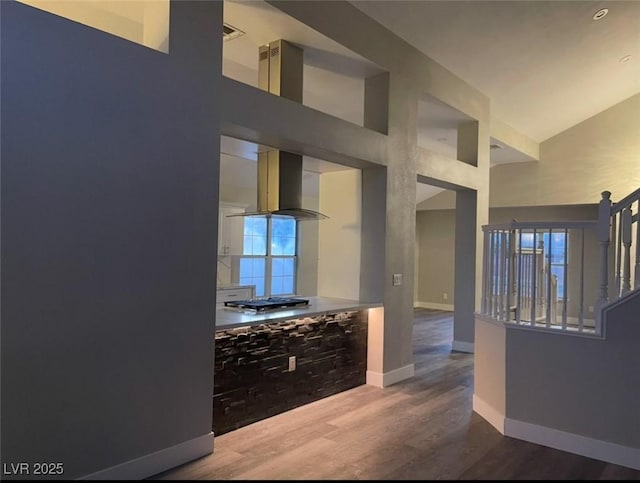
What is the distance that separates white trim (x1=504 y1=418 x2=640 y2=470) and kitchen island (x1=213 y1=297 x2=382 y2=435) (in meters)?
1.52

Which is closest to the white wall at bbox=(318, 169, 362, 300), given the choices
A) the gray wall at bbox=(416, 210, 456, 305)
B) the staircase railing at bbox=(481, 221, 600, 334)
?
the staircase railing at bbox=(481, 221, 600, 334)

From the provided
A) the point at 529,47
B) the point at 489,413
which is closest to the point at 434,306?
the point at 529,47

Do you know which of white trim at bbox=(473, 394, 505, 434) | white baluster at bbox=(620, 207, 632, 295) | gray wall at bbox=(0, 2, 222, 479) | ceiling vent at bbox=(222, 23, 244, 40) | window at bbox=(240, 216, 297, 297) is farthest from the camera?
window at bbox=(240, 216, 297, 297)

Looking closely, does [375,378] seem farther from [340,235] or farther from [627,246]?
[627,246]

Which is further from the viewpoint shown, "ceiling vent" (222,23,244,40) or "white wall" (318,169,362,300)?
"white wall" (318,169,362,300)

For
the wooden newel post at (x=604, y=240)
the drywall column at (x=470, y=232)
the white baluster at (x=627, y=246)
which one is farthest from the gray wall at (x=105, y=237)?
the drywall column at (x=470, y=232)

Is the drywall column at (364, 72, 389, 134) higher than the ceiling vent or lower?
lower

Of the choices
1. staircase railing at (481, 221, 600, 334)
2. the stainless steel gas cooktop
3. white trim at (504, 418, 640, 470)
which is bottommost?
white trim at (504, 418, 640, 470)

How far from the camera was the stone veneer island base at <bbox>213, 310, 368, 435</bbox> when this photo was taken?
3.33 metres

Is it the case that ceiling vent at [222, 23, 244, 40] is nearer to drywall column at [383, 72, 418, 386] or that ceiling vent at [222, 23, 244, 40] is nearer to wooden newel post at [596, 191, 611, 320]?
drywall column at [383, 72, 418, 386]

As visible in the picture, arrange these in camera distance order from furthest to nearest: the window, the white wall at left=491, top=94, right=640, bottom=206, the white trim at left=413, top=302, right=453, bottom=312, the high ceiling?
1. the white trim at left=413, top=302, right=453, bottom=312
2. the white wall at left=491, top=94, right=640, bottom=206
3. the window
4. the high ceiling

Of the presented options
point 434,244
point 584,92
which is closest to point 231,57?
point 584,92

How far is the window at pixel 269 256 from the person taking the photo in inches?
290

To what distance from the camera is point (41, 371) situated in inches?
89.0
